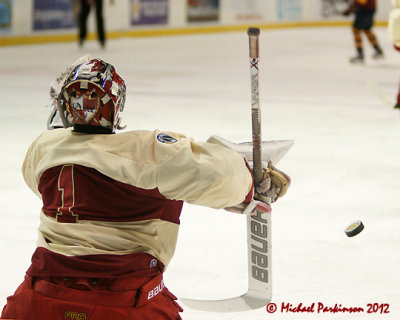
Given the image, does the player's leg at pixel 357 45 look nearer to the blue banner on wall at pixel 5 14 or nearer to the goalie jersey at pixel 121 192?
the blue banner on wall at pixel 5 14

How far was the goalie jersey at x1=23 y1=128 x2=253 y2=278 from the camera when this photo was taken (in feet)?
6.23

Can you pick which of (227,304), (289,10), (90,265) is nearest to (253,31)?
(90,265)

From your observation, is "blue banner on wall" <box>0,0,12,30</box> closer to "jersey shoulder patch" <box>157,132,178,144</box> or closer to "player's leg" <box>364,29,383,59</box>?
"player's leg" <box>364,29,383,59</box>

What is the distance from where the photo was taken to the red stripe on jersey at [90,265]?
1.95m

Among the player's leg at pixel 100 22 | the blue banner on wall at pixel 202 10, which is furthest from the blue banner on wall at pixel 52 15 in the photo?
the blue banner on wall at pixel 202 10

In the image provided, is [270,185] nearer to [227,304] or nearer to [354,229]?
[227,304]

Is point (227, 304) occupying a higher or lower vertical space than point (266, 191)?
lower

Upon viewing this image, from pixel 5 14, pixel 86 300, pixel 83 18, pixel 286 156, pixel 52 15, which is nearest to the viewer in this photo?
pixel 86 300

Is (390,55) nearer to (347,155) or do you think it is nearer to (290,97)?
(290,97)

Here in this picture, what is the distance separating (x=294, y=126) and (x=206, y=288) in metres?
3.94

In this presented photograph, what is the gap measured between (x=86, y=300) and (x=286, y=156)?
13.3 ft

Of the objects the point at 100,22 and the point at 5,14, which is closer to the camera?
the point at 5,14

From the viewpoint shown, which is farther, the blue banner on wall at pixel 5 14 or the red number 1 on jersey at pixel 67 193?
the blue banner on wall at pixel 5 14

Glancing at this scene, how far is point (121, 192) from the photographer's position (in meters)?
1.95
